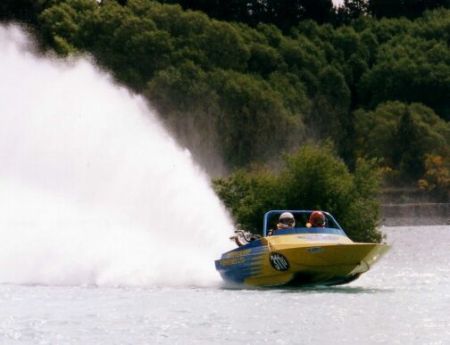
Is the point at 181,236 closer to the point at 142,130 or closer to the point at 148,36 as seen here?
the point at 142,130

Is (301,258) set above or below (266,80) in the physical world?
below

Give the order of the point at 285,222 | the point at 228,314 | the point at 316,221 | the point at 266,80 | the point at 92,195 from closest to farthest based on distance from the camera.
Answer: the point at 228,314
the point at 316,221
the point at 285,222
the point at 92,195
the point at 266,80

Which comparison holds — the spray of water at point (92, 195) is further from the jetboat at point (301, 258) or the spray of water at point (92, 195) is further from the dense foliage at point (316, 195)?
the dense foliage at point (316, 195)

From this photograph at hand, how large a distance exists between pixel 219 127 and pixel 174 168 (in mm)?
50057

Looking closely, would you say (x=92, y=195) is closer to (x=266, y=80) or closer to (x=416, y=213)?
(x=416, y=213)

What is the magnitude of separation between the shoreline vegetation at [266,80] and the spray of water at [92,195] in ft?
85.6

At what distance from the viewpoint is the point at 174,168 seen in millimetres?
42688

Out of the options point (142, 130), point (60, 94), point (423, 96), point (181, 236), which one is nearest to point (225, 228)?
point (181, 236)

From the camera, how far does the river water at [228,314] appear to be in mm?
26270

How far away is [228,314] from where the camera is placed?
29.2 meters

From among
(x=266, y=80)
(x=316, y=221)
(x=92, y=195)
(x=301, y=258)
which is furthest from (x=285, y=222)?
(x=266, y=80)

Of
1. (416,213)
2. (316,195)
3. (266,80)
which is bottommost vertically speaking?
(316,195)

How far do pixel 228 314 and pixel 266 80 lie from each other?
238ft

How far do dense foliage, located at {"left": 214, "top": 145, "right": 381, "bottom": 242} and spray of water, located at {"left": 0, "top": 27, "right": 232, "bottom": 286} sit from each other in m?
5.04
